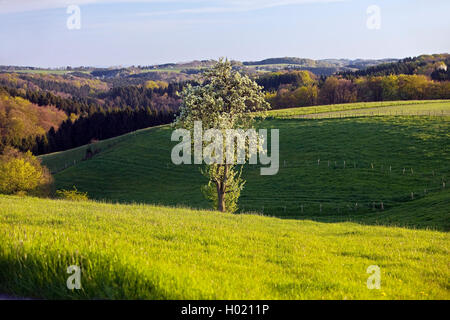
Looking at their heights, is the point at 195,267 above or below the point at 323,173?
above

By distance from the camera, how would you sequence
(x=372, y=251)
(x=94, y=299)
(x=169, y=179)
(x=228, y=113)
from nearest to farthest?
(x=94, y=299), (x=372, y=251), (x=228, y=113), (x=169, y=179)

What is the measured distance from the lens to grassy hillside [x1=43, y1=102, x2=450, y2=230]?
162ft

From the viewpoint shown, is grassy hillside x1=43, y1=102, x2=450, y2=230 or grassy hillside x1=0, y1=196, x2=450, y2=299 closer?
grassy hillside x1=0, y1=196, x2=450, y2=299

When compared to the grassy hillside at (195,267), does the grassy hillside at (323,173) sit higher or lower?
lower

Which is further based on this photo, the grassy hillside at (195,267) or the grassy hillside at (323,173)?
the grassy hillside at (323,173)

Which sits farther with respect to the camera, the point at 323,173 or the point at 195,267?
the point at 323,173

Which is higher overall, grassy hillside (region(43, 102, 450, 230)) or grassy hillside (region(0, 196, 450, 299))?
grassy hillside (region(0, 196, 450, 299))

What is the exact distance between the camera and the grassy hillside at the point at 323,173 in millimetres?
49375

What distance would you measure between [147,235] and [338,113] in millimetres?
101589

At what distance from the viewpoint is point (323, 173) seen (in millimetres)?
63906

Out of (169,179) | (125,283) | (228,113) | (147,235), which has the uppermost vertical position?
(228,113)
